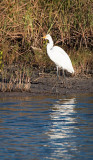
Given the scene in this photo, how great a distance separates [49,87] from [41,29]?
12.6 feet

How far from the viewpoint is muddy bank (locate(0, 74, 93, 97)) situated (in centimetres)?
1046

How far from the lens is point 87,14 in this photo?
50.0ft

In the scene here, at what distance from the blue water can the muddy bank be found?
38.3 inches

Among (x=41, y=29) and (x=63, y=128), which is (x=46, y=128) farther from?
(x=41, y=29)

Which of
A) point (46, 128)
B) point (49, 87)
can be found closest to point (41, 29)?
point (49, 87)

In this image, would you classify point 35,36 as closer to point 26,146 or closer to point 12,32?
point 12,32

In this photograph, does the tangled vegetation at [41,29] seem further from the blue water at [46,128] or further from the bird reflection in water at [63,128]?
the bird reflection in water at [63,128]

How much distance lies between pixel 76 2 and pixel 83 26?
787 mm

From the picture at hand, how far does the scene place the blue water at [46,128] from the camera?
204 inches

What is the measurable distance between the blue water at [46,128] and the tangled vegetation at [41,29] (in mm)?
5099

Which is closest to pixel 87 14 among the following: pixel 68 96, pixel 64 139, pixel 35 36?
pixel 35 36

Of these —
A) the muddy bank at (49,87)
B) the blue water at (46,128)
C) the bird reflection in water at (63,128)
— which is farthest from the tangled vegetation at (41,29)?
the bird reflection in water at (63,128)

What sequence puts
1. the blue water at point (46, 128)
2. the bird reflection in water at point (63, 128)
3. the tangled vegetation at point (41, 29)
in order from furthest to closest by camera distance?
the tangled vegetation at point (41, 29), the bird reflection in water at point (63, 128), the blue water at point (46, 128)

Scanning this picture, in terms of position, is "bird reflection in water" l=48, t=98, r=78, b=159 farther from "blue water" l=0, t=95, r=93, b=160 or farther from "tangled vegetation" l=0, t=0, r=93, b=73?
"tangled vegetation" l=0, t=0, r=93, b=73
